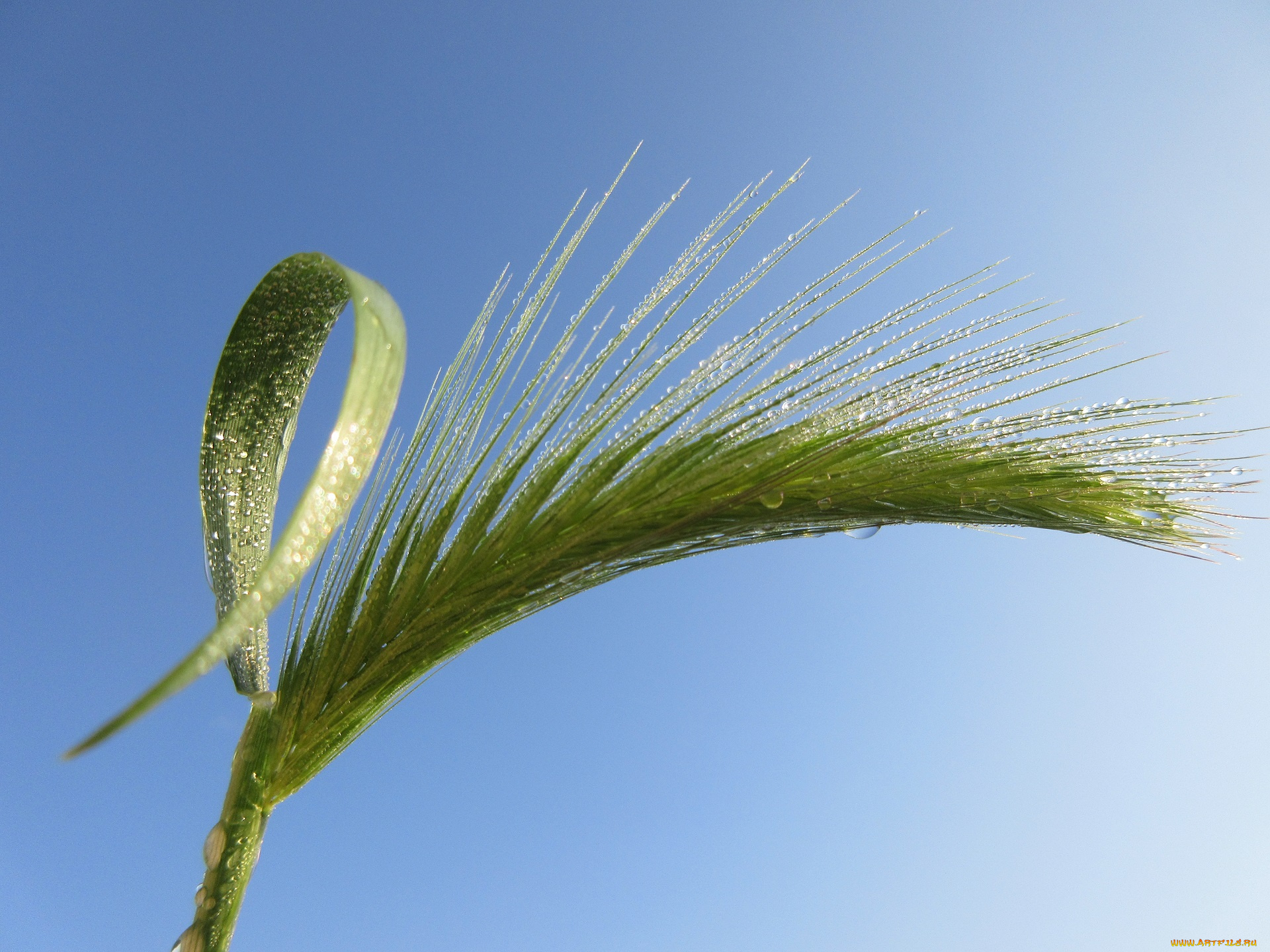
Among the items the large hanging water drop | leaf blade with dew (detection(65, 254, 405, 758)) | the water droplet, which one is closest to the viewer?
leaf blade with dew (detection(65, 254, 405, 758))

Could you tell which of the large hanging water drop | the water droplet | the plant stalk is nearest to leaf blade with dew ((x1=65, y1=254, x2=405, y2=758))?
the plant stalk

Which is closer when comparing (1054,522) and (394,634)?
(394,634)

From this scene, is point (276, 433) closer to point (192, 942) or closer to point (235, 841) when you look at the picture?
point (235, 841)

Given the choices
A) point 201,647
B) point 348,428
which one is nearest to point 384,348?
point 348,428

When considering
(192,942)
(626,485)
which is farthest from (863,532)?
(192,942)

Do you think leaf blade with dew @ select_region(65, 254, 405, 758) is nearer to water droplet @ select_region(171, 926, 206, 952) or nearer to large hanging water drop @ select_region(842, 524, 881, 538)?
water droplet @ select_region(171, 926, 206, 952)

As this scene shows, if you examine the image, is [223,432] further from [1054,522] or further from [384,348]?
[1054,522]
